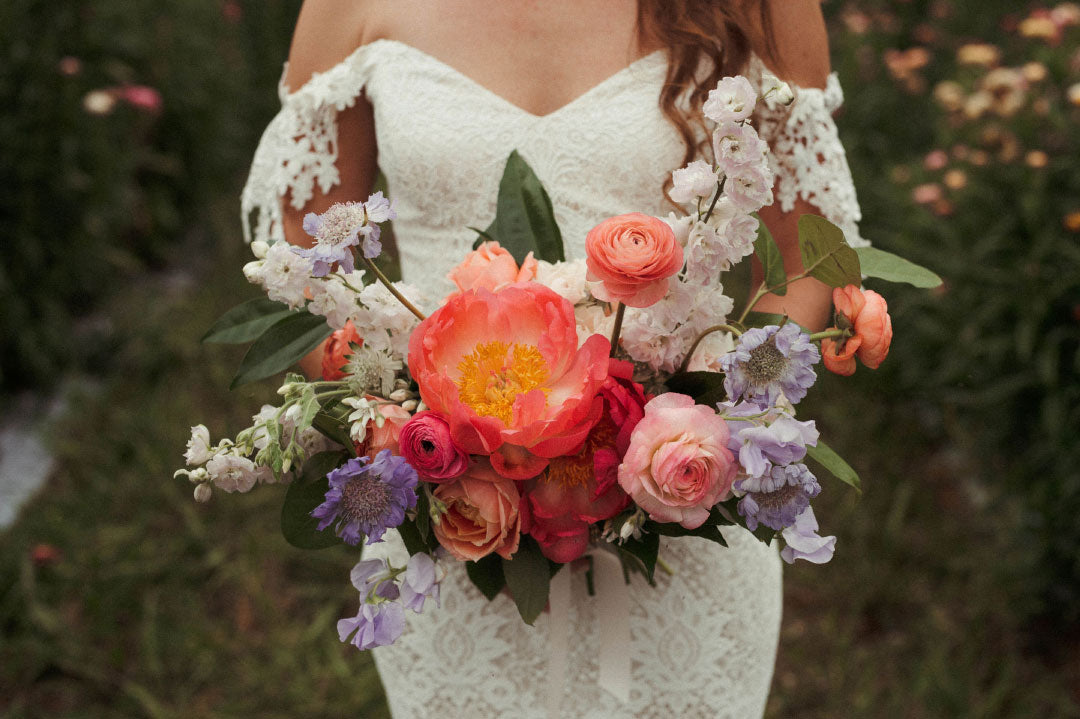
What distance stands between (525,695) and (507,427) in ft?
2.29

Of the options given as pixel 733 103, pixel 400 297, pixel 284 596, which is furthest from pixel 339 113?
pixel 284 596

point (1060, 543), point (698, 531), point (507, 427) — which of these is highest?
point (507, 427)

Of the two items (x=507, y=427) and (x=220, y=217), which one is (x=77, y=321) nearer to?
(x=220, y=217)

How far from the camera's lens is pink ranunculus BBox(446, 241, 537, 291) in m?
1.10

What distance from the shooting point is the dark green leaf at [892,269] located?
1.09 m

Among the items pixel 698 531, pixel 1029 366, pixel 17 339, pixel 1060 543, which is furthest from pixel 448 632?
pixel 17 339

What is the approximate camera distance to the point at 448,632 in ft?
5.09

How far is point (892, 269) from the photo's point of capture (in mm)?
1129

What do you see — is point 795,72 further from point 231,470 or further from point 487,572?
point 231,470

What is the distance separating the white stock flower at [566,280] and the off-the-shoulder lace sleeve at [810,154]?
0.58 m

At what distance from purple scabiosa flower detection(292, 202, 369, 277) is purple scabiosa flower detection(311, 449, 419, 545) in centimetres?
19

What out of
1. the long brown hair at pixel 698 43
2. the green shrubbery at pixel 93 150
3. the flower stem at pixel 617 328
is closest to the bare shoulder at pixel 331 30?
the long brown hair at pixel 698 43

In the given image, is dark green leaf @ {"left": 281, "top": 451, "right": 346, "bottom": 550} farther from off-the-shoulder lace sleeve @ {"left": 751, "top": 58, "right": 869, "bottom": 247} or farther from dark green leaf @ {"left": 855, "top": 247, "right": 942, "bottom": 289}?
off-the-shoulder lace sleeve @ {"left": 751, "top": 58, "right": 869, "bottom": 247}

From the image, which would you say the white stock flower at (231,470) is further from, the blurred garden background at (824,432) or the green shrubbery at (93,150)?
the green shrubbery at (93,150)
